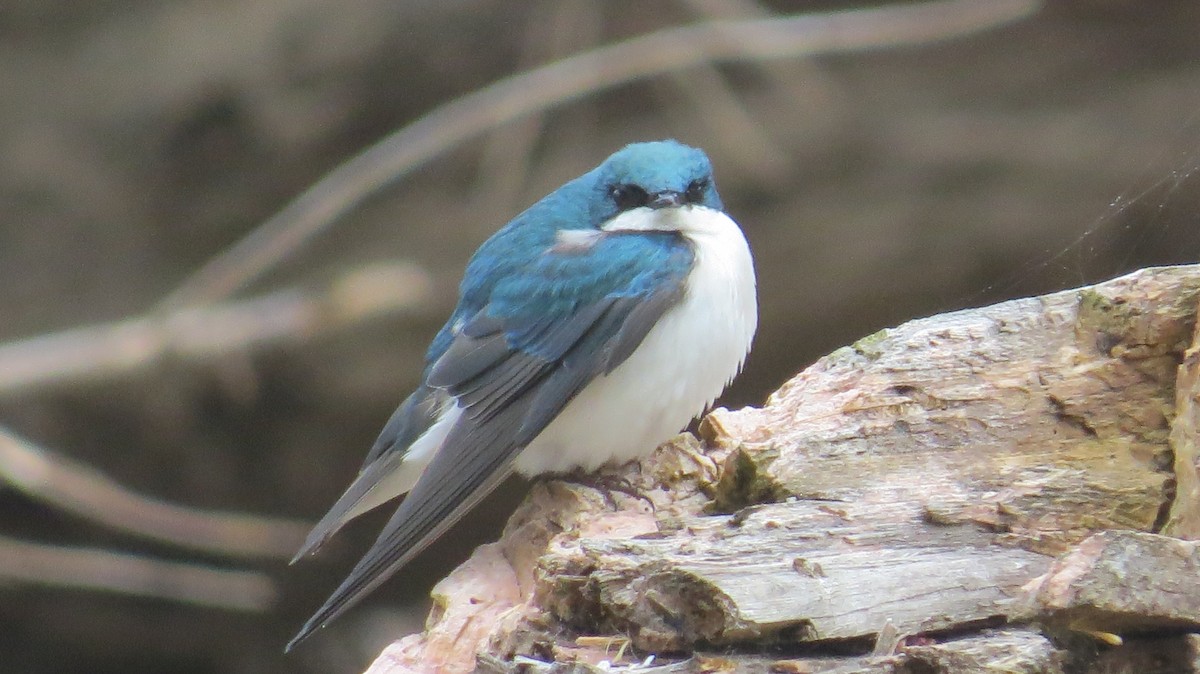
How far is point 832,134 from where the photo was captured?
5.04 metres

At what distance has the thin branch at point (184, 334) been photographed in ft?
12.3

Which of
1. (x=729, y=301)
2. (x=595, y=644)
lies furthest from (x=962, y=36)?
(x=595, y=644)

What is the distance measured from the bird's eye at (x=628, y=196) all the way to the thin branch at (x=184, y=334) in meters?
0.69

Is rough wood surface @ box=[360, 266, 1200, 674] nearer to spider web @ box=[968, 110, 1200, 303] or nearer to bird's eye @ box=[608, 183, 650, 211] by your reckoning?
spider web @ box=[968, 110, 1200, 303]

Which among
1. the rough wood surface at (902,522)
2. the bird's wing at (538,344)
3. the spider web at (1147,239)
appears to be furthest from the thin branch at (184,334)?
the spider web at (1147,239)

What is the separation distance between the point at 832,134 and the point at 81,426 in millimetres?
2643

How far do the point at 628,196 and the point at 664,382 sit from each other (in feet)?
1.64

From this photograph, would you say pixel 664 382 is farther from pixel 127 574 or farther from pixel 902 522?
pixel 127 574

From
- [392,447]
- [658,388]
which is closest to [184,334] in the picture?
[392,447]

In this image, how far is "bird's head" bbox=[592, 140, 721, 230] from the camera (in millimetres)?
3254

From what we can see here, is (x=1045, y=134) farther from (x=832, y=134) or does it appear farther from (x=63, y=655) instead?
(x=63, y=655)

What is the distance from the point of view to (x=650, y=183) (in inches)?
128

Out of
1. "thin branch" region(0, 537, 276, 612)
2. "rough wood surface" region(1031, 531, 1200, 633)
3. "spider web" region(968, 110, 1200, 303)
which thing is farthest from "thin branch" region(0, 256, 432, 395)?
"rough wood surface" region(1031, 531, 1200, 633)

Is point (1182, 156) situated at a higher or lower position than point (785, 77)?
lower
